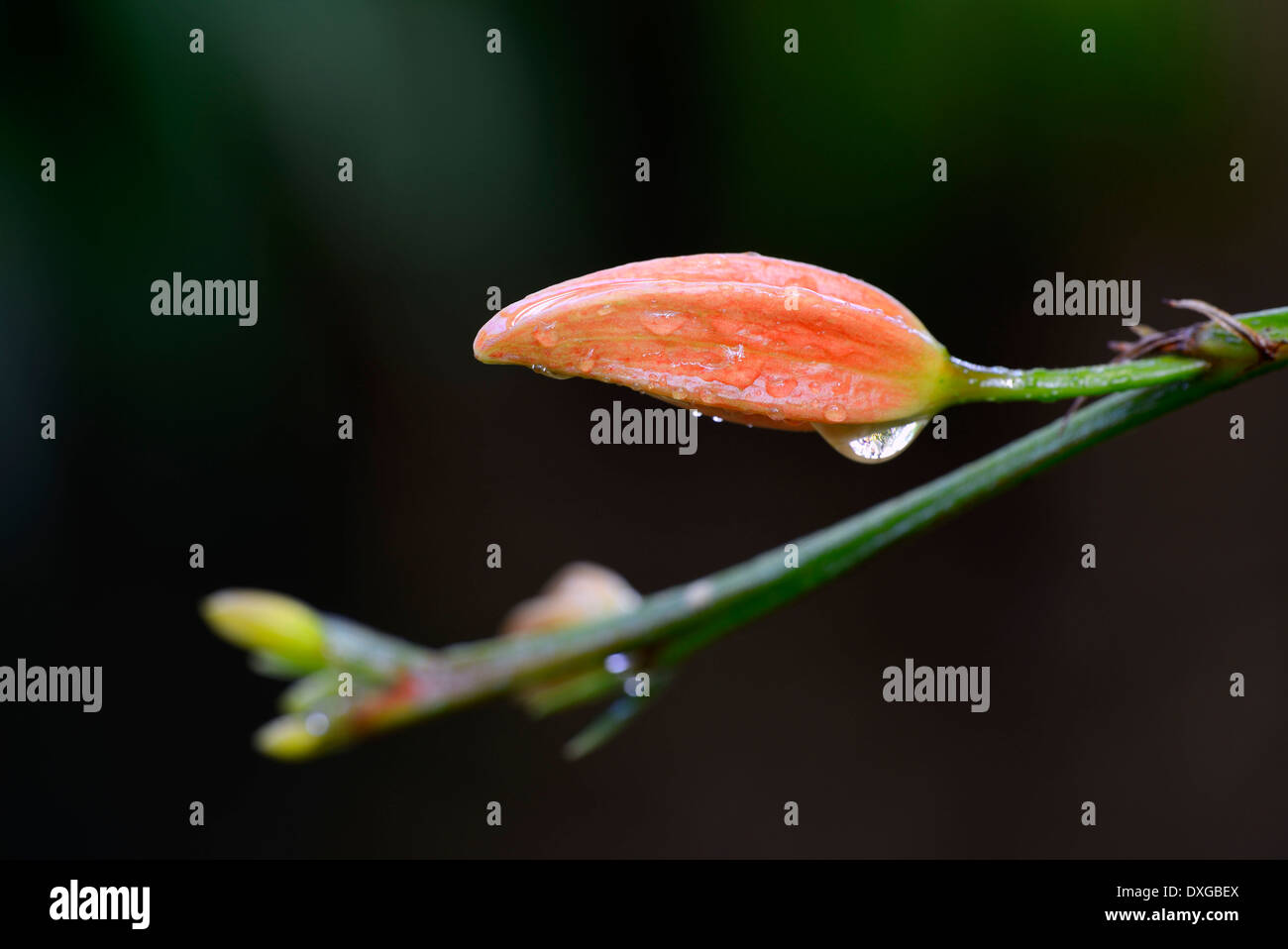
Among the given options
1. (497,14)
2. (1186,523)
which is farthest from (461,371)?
(1186,523)

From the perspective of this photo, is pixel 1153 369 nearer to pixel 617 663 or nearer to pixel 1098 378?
pixel 1098 378

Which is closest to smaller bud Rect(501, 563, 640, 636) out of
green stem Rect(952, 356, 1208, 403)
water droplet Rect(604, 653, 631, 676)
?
water droplet Rect(604, 653, 631, 676)

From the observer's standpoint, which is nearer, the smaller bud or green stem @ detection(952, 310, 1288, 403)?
green stem @ detection(952, 310, 1288, 403)

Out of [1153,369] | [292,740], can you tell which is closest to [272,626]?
[292,740]

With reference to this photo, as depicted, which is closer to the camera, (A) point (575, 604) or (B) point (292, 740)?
(B) point (292, 740)

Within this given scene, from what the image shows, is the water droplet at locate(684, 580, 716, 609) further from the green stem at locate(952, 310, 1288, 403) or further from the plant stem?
the green stem at locate(952, 310, 1288, 403)

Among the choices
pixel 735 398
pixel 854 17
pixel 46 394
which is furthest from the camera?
pixel 46 394

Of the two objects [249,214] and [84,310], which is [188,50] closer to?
[249,214]
